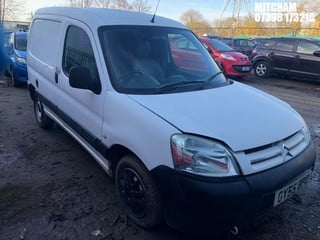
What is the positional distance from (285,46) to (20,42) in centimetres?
955

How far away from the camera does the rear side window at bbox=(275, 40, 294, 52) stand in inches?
488

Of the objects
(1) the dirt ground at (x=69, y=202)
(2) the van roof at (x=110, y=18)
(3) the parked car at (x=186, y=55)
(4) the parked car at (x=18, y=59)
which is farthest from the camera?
(4) the parked car at (x=18, y=59)

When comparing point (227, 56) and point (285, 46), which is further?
point (285, 46)

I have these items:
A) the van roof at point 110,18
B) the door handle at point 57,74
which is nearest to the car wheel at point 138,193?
the van roof at point 110,18

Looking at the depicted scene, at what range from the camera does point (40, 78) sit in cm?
488

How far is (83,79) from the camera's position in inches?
123

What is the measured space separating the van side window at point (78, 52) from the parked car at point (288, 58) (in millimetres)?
10070

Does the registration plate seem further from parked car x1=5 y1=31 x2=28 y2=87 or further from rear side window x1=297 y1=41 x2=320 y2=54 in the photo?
rear side window x1=297 y1=41 x2=320 y2=54

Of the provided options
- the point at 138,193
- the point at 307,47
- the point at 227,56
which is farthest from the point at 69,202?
the point at 307,47

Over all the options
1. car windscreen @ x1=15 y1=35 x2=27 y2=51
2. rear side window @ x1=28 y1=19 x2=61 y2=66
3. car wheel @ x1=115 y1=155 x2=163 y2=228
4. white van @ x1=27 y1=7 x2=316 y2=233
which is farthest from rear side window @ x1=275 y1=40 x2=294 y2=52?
car wheel @ x1=115 y1=155 x2=163 y2=228

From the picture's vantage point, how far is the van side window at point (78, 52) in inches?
132

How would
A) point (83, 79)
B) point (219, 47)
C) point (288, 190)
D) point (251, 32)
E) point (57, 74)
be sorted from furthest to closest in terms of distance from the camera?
point (251, 32) < point (219, 47) < point (57, 74) < point (83, 79) < point (288, 190)

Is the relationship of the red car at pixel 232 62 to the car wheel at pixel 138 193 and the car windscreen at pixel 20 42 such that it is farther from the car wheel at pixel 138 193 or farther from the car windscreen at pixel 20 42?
the car wheel at pixel 138 193

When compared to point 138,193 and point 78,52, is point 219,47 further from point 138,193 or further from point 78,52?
point 138,193
